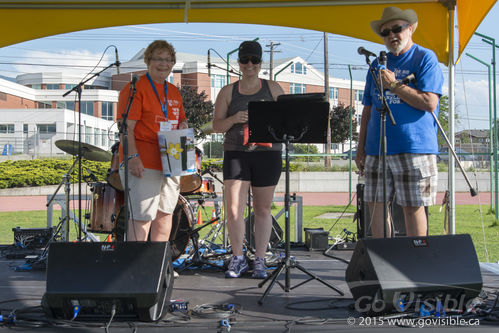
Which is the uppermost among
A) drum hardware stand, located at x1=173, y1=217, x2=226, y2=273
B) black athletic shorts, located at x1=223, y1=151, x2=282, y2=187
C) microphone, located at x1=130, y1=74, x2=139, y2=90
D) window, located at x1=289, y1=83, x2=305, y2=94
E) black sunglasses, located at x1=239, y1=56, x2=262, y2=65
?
window, located at x1=289, y1=83, x2=305, y2=94

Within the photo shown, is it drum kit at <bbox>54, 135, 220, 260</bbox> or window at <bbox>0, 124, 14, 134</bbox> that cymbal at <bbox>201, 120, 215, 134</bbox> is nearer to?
drum kit at <bbox>54, 135, 220, 260</bbox>

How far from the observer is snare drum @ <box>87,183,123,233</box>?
5.27 m

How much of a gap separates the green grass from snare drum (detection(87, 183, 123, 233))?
2323 mm

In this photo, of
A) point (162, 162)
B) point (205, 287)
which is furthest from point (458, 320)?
point (162, 162)

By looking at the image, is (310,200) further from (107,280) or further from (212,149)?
(107,280)

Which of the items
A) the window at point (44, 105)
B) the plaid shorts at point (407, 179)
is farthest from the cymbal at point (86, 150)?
the window at point (44, 105)

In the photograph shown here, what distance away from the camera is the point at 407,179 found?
3436 millimetres

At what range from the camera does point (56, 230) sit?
20.1 ft

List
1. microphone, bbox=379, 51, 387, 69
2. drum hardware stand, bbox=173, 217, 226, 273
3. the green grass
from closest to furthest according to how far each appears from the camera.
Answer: microphone, bbox=379, 51, 387, 69 → drum hardware stand, bbox=173, 217, 226, 273 → the green grass

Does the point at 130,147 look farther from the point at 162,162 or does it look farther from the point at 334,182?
the point at 334,182

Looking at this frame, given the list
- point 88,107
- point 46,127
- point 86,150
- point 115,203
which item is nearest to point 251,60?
point 86,150

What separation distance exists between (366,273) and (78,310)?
5.55 ft

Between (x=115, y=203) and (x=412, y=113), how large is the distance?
10.2 ft

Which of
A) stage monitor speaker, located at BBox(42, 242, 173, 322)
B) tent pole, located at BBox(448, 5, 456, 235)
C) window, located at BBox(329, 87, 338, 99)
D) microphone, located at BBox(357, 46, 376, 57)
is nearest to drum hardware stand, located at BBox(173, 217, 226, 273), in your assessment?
stage monitor speaker, located at BBox(42, 242, 173, 322)
